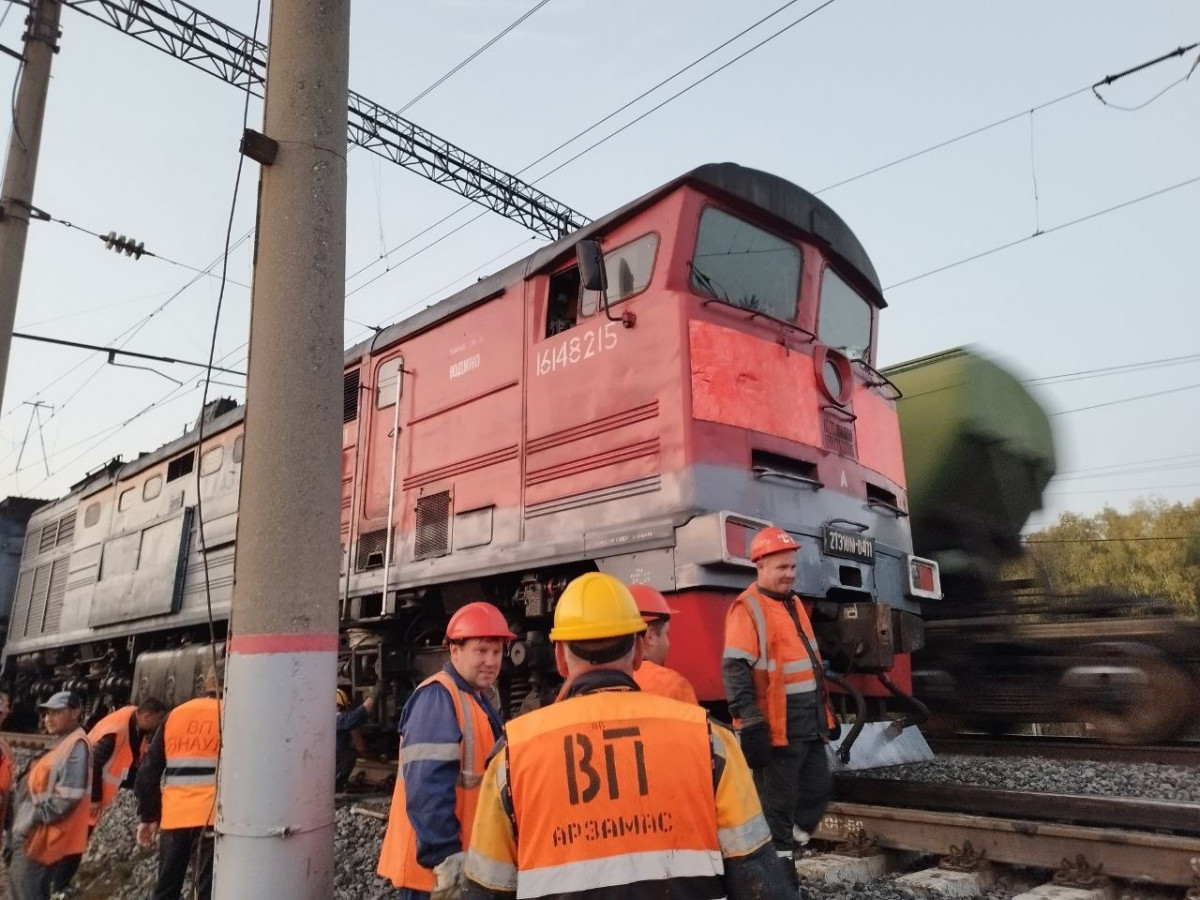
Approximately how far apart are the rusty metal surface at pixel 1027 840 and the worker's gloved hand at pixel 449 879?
2838mm

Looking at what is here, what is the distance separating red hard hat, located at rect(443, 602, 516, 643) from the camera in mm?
3121

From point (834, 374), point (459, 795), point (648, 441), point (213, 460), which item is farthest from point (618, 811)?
point (213, 460)

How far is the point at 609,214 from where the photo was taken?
5.75 metres

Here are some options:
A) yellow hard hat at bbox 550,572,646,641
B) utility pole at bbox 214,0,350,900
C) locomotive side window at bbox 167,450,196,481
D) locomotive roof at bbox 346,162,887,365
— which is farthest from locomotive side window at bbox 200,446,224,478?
yellow hard hat at bbox 550,572,646,641

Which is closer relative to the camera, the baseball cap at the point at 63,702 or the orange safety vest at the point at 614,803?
the orange safety vest at the point at 614,803

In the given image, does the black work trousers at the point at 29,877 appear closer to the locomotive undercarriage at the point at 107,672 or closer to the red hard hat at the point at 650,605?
the red hard hat at the point at 650,605


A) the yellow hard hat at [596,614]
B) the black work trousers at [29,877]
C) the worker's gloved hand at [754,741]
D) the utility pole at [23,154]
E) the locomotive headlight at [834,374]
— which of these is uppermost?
the utility pole at [23,154]

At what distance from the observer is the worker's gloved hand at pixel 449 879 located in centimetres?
233

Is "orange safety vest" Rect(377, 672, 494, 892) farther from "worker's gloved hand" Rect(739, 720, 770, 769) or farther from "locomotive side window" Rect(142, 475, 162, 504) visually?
"locomotive side window" Rect(142, 475, 162, 504)

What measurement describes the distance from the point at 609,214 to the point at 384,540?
3203mm

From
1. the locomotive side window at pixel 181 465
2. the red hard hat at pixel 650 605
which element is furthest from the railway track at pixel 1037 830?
the locomotive side window at pixel 181 465

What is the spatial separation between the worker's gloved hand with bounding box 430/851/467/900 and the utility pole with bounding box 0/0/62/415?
28.5 ft

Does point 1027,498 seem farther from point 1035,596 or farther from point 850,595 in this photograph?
point 850,595

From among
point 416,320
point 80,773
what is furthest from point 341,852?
point 416,320
